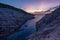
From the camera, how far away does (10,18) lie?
6.05 ft

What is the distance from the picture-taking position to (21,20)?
1893mm

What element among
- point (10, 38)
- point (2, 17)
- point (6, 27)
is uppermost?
point (2, 17)

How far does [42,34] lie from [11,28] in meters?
0.59

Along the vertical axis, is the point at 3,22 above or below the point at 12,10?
below

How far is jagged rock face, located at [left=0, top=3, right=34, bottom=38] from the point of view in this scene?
1.73 m

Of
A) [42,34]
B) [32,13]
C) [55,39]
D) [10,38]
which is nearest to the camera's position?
[55,39]

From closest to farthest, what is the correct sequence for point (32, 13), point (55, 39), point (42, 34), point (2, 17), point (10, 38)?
point (55, 39), point (42, 34), point (10, 38), point (2, 17), point (32, 13)

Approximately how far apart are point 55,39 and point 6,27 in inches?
29.4

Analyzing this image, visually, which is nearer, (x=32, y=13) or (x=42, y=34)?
(x=42, y=34)

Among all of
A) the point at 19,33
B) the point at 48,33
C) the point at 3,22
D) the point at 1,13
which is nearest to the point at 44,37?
the point at 48,33

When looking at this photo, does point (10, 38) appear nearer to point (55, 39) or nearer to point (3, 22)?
point (3, 22)

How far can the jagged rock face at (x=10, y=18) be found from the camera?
1.73m

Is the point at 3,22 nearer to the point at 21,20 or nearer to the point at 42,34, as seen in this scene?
the point at 21,20

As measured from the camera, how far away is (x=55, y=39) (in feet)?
3.72
